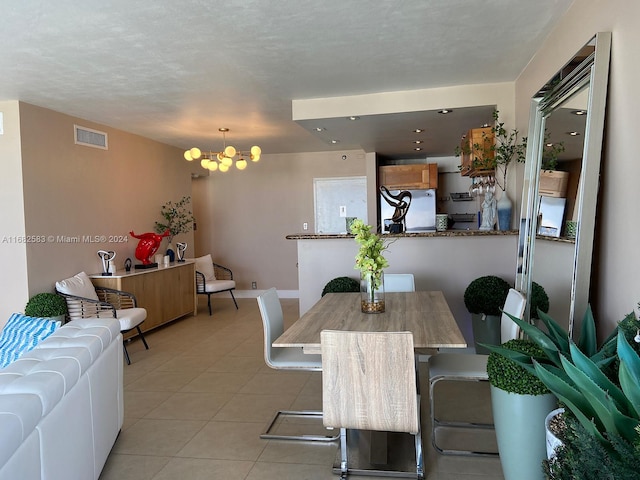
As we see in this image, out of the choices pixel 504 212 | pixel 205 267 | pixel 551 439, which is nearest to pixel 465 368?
pixel 551 439

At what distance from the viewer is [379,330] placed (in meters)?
2.50

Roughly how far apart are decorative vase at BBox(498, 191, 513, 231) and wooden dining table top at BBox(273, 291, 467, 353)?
1.18 meters

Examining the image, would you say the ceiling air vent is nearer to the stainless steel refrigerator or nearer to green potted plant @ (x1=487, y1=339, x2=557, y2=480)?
the stainless steel refrigerator

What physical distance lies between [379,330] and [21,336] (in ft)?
6.43

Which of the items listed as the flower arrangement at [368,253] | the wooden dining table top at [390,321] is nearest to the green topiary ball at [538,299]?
the wooden dining table top at [390,321]

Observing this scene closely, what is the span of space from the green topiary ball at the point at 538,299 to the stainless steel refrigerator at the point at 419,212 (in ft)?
13.4

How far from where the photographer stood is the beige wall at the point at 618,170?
202 cm

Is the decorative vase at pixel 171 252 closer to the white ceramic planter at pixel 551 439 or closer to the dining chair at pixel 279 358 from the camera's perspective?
the dining chair at pixel 279 358

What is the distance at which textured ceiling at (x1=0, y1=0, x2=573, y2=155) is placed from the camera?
2641mm

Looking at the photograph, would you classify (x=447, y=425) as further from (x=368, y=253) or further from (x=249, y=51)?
(x=249, y=51)

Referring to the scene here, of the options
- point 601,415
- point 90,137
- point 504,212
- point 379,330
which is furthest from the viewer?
point 90,137

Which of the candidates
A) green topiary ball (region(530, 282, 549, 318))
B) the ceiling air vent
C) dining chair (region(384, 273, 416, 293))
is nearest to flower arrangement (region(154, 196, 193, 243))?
the ceiling air vent

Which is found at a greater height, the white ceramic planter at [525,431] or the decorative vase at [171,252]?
the decorative vase at [171,252]

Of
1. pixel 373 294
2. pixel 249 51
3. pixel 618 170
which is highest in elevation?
pixel 249 51
